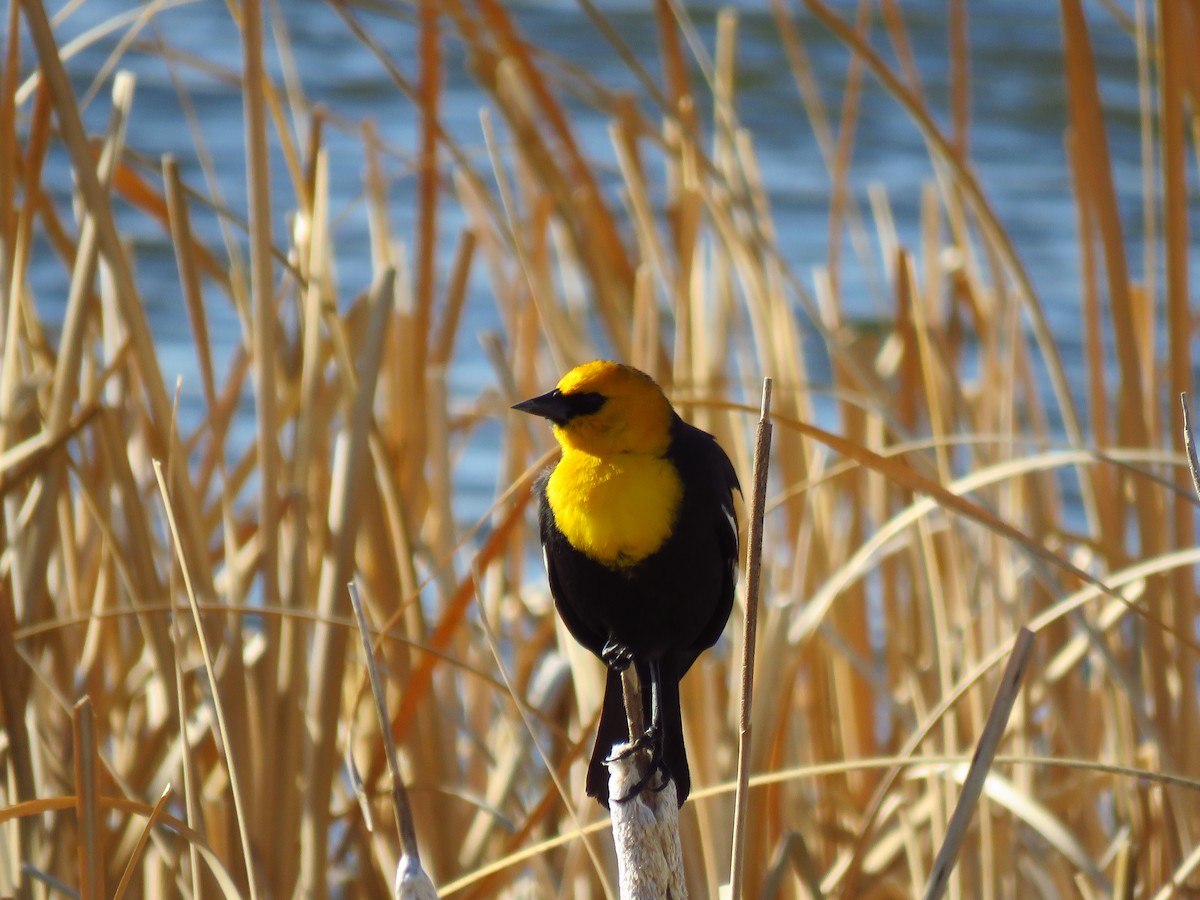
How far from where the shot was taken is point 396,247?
2.96 m

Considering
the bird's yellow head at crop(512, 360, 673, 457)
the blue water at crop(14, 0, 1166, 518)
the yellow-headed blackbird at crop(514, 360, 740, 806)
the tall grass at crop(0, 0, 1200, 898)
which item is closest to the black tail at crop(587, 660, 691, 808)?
the yellow-headed blackbird at crop(514, 360, 740, 806)

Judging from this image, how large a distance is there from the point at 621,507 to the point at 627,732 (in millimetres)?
299

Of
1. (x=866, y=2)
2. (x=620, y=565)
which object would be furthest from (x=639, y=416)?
(x=866, y=2)

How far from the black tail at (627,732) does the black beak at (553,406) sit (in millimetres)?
332

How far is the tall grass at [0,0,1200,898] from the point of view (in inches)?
70.8

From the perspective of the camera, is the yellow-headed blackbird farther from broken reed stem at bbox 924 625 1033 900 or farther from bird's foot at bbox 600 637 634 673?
broken reed stem at bbox 924 625 1033 900

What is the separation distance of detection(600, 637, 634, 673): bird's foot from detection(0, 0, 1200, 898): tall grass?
178 mm

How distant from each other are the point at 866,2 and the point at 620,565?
4.28 ft

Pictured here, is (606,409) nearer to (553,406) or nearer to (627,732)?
(553,406)

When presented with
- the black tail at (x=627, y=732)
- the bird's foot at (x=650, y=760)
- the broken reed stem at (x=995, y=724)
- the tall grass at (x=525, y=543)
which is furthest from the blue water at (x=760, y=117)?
the broken reed stem at (x=995, y=724)

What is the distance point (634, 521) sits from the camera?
5.33 feet

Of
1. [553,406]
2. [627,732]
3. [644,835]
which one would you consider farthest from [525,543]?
[644,835]

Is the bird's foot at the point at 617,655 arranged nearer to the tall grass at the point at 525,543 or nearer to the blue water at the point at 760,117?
the tall grass at the point at 525,543

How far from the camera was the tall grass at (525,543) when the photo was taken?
1.80 m
